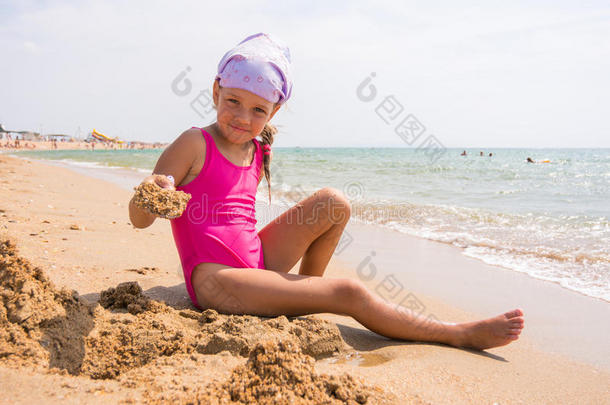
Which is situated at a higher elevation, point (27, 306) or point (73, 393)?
point (27, 306)

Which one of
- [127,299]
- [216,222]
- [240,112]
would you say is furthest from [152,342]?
[240,112]

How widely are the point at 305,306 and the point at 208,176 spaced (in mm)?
840

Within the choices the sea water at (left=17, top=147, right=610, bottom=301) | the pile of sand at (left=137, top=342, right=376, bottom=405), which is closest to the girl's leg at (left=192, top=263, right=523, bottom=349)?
the pile of sand at (left=137, top=342, right=376, bottom=405)

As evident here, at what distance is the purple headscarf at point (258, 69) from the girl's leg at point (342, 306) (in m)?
0.92

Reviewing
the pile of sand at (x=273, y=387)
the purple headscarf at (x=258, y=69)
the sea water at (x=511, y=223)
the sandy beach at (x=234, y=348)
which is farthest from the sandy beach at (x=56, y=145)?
the pile of sand at (x=273, y=387)

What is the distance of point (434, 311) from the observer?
2.60m

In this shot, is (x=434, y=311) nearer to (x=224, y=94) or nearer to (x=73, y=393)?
(x=224, y=94)

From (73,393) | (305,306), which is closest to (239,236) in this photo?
(305,306)

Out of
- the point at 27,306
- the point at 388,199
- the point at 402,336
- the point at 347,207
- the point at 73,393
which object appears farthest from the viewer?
the point at 388,199

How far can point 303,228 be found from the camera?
94.4 inches

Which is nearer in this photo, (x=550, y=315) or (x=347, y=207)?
(x=347, y=207)

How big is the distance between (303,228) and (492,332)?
3.54 feet

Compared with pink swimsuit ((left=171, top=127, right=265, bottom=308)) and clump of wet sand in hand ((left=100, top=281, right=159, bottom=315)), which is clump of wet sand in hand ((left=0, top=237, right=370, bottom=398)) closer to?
clump of wet sand in hand ((left=100, top=281, right=159, bottom=315))

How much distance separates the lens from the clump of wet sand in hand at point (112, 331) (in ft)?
4.74
